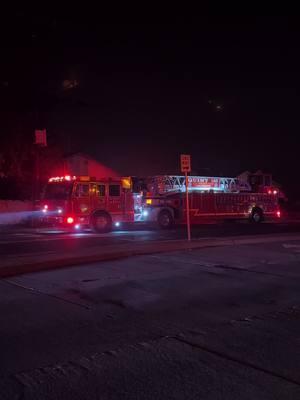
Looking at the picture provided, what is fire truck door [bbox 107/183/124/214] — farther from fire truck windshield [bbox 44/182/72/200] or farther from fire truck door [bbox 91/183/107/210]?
fire truck windshield [bbox 44/182/72/200]

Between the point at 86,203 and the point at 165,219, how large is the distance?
210 inches

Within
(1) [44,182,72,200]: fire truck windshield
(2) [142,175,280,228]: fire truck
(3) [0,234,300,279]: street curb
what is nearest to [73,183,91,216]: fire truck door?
(1) [44,182,72,200]: fire truck windshield

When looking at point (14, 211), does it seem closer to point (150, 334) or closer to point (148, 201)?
point (148, 201)

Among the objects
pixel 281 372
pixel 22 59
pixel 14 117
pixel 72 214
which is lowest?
pixel 281 372

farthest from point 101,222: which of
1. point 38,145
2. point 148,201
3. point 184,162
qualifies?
point 38,145

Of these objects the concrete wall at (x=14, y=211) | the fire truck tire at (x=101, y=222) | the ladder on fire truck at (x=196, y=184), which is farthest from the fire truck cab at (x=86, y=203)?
the concrete wall at (x=14, y=211)

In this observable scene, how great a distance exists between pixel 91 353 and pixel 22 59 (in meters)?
29.0

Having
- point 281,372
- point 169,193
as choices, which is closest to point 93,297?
point 281,372

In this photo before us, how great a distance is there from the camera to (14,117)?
1272 inches

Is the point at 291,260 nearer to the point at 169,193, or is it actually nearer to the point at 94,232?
the point at 94,232

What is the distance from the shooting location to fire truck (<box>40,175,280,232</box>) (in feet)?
72.2

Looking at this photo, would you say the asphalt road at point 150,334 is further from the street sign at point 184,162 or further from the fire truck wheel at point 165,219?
the fire truck wheel at point 165,219

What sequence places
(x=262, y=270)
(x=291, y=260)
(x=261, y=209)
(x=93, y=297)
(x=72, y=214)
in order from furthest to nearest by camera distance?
(x=261, y=209) < (x=72, y=214) < (x=291, y=260) < (x=262, y=270) < (x=93, y=297)

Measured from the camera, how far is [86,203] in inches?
876
